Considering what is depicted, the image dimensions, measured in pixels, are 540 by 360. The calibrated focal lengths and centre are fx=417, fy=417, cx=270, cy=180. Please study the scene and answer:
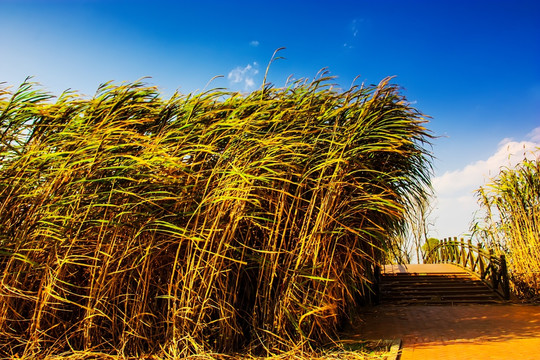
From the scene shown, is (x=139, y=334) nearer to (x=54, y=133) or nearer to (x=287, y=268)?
(x=287, y=268)

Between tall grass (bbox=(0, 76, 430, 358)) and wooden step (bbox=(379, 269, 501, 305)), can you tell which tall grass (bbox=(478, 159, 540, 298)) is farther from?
tall grass (bbox=(0, 76, 430, 358))

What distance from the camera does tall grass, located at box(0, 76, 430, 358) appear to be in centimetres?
445

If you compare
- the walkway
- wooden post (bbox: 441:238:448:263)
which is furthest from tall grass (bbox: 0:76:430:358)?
wooden post (bbox: 441:238:448:263)

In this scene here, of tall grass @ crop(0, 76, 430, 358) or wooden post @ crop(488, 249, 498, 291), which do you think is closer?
tall grass @ crop(0, 76, 430, 358)

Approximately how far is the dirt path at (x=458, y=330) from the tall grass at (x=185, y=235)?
1251mm

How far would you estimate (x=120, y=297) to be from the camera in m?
4.63

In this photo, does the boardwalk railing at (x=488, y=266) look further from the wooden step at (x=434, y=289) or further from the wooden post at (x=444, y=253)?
the wooden post at (x=444, y=253)

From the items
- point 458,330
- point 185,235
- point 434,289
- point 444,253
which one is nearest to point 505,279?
point 434,289

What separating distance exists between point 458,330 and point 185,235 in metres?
4.42

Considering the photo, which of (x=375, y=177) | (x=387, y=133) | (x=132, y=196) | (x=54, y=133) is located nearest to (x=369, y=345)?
(x=375, y=177)

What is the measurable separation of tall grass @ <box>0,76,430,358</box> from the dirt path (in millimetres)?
1251

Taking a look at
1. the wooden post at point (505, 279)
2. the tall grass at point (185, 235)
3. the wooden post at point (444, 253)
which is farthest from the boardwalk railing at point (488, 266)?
the tall grass at point (185, 235)

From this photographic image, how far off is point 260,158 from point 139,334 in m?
2.36

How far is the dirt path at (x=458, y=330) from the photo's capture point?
16.1 ft
